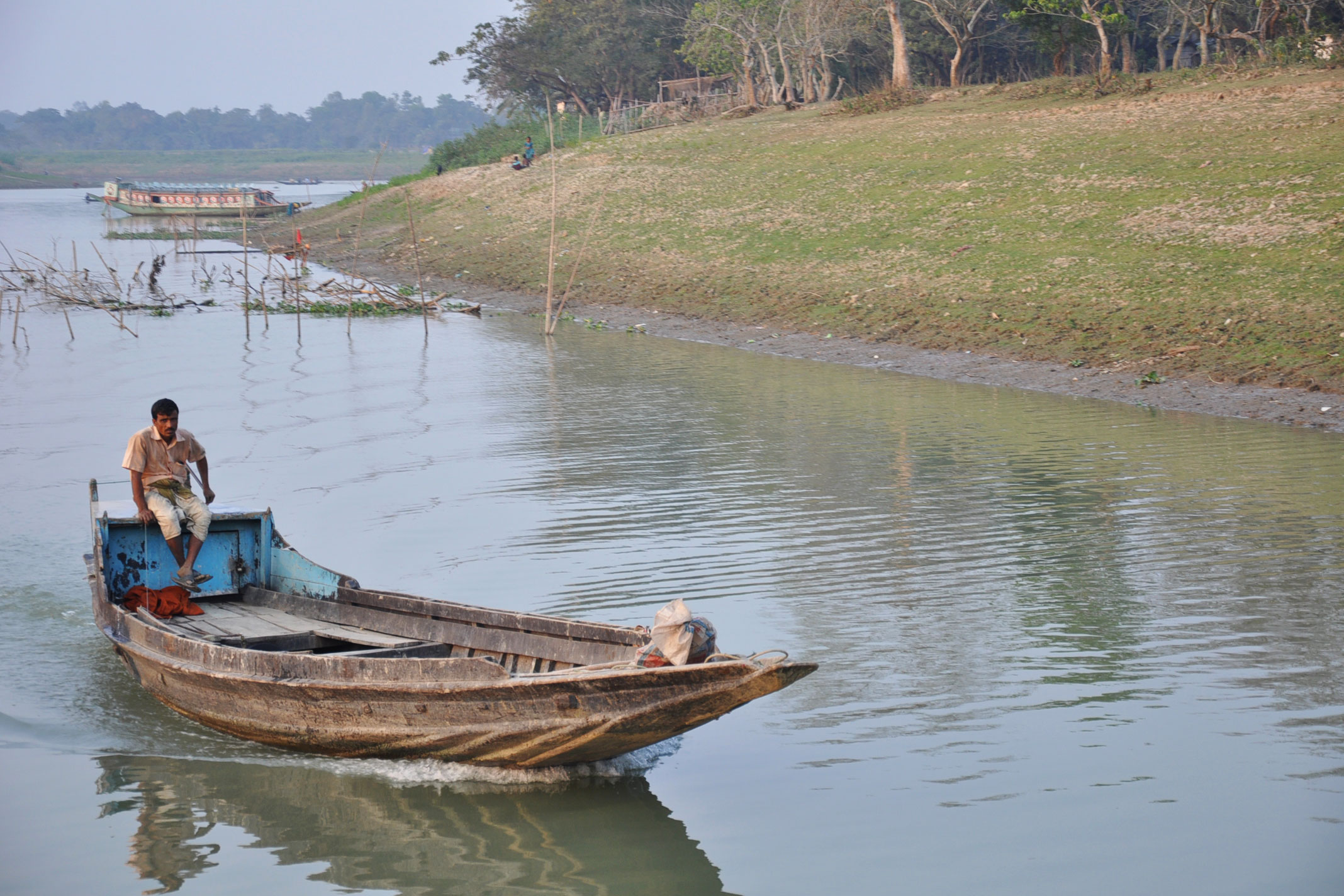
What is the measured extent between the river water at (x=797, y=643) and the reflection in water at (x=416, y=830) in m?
0.02

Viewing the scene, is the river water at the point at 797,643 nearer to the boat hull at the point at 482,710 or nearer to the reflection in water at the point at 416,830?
the reflection in water at the point at 416,830

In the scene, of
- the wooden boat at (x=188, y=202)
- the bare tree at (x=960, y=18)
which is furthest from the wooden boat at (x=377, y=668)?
the wooden boat at (x=188, y=202)

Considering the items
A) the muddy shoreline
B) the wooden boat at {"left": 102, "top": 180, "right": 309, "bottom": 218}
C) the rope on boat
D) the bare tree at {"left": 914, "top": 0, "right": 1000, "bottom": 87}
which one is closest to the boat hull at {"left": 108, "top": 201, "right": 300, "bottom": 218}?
the wooden boat at {"left": 102, "top": 180, "right": 309, "bottom": 218}

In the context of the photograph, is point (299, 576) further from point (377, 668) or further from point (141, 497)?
point (377, 668)

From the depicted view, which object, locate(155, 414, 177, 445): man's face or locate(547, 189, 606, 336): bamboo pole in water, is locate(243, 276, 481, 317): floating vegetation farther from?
locate(155, 414, 177, 445): man's face

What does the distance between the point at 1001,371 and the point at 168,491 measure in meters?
13.1

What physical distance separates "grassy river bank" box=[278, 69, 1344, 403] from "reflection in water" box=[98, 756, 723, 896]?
1306cm

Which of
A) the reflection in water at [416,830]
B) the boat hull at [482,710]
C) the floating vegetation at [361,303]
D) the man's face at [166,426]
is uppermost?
the floating vegetation at [361,303]

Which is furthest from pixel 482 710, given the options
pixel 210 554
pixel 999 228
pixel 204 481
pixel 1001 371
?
pixel 999 228

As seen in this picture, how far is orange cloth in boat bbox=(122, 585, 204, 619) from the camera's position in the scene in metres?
8.50

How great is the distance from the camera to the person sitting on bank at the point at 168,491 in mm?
8758

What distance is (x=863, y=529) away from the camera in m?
11.0

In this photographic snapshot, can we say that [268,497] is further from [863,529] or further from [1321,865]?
[1321,865]

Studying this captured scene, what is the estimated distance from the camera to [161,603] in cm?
852
